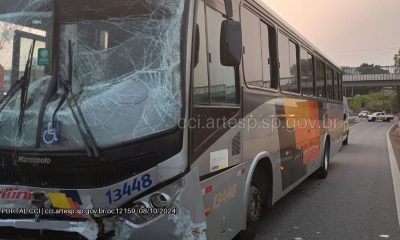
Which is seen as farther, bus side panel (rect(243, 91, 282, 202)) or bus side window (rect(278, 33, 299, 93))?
bus side window (rect(278, 33, 299, 93))

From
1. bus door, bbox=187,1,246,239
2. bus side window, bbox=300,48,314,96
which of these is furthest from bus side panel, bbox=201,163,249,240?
bus side window, bbox=300,48,314,96

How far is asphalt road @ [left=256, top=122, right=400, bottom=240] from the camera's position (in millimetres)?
6637

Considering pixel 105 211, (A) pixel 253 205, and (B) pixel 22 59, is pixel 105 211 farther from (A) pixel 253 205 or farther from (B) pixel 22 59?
(A) pixel 253 205

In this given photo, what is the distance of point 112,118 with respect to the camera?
3.93 meters

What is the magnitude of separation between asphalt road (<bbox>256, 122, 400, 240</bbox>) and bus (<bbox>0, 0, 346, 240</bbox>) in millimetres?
2518

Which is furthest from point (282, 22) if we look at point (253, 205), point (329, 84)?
point (329, 84)

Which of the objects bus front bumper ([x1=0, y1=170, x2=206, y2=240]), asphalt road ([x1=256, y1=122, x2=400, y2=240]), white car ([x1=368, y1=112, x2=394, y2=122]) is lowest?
white car ([x1=368, y1=112, x2=394, y2=122])

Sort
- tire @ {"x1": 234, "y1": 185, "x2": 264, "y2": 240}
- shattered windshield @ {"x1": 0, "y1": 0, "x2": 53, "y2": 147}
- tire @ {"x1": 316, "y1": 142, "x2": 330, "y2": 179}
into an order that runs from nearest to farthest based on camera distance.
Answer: shattered windshield @ {"x1": 0, "y1": 0, "x2": 53, "y2": 147} → tire @ {"x1": 234, "y1": 185, "x2": 264, "y2": 240} → tire @ {"x1": 316, "y1": 142, "x2": 330, "y2": 179}

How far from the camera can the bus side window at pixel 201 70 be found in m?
4.21

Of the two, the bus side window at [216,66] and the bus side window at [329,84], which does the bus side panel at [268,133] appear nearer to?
the bus side window at [216,66]

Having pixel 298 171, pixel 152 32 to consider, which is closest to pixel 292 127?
pixel 298 171

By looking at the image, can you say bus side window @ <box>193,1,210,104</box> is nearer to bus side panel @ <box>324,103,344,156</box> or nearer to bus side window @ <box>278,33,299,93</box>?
bus side window @ <box>278,33,299,93</box>

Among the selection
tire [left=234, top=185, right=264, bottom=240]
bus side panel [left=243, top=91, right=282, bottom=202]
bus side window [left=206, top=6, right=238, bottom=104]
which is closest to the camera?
bus side window [left=206, top=6, right=238, bottom=104]

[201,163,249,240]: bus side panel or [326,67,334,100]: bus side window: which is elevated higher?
[326,67,334,100]: bus side window
